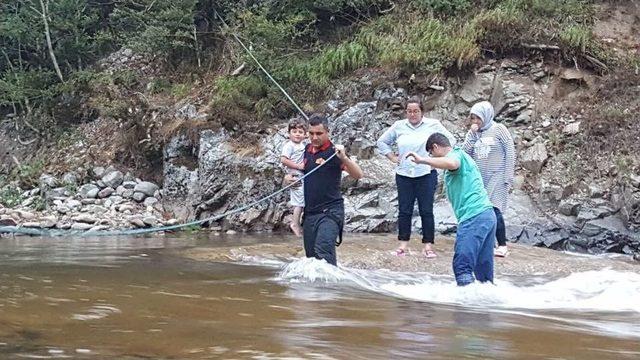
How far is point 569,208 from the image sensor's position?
33.4ft

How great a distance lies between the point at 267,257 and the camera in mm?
7461

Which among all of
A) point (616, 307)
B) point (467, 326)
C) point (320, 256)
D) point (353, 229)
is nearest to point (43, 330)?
point (467, 326)

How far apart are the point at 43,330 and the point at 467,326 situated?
7.52 feet

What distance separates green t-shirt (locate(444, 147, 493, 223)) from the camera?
5.41 metres

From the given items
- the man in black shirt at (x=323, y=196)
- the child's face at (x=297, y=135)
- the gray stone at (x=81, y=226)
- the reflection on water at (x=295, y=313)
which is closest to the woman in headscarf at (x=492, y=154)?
the reflection on water at (x=295, y=313)

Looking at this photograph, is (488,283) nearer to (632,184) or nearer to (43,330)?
(43,330)

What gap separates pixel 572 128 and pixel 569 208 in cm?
201

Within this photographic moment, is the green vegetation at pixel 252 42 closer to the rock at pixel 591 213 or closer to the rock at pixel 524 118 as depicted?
the rock at pixel 524 118

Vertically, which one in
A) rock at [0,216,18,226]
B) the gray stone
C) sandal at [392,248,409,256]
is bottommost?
sandal at [392,248,409,256]

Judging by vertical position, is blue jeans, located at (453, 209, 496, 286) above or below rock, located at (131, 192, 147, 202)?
below

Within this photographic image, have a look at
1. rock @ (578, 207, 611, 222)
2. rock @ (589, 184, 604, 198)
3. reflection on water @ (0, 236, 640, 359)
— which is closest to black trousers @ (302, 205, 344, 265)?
reflection on water @ (0, 236, 640, 359)

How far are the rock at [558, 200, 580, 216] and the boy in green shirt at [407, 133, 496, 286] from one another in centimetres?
511

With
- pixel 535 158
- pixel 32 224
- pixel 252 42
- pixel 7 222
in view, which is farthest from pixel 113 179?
pixel 535 158

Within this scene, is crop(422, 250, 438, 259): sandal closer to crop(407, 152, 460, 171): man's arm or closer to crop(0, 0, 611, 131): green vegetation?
crop(407, 152, 460, 171): man's arm
